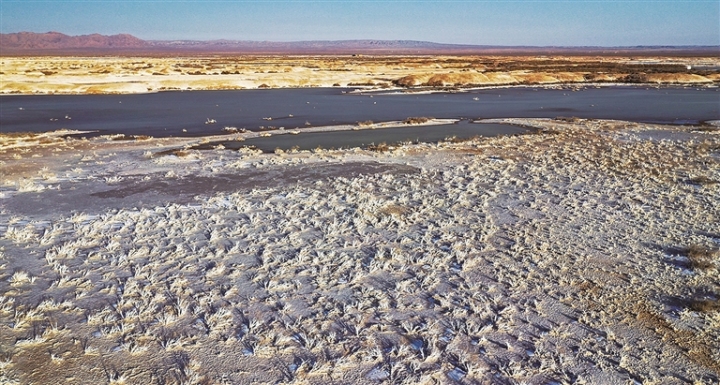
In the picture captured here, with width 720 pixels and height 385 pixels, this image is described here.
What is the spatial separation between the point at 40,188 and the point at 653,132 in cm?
2328

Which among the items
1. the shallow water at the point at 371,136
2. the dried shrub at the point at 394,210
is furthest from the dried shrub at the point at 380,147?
the dried shrub at the point at 394,210

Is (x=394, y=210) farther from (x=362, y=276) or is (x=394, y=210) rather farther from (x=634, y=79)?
(x=634, y=79)

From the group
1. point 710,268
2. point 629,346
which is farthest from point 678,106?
point 629,346

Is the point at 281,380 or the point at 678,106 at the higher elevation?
the point at 678,106

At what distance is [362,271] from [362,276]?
152 millimetres

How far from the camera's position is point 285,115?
30156mm

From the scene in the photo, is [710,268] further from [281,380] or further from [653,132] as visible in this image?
[653,132]

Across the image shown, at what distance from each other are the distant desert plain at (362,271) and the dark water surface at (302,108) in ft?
34.3

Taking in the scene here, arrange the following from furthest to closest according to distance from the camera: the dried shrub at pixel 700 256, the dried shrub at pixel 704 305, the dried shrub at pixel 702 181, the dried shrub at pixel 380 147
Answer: the dried shrub at pixel 380 147 → the dried shrub at pixel 702 181 → the dried shrub at pixel 700 256 → the dried shrub at pixel 704 305

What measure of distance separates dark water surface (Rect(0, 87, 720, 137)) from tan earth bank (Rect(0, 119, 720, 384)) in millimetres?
11764

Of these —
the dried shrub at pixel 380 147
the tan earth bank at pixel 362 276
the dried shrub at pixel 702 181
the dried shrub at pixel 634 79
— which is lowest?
the tan earth bank at pixel 362 276

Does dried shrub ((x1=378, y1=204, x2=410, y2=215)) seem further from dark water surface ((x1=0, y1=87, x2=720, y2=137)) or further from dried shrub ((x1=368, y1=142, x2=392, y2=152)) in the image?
dark water surface ((x1=0, y1=87, x2=720, y2=137))

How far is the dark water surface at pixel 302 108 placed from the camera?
89.1ft

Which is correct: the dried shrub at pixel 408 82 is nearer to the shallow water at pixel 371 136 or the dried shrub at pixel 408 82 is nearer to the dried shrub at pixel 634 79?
the dried shrub at pixel 634 79
